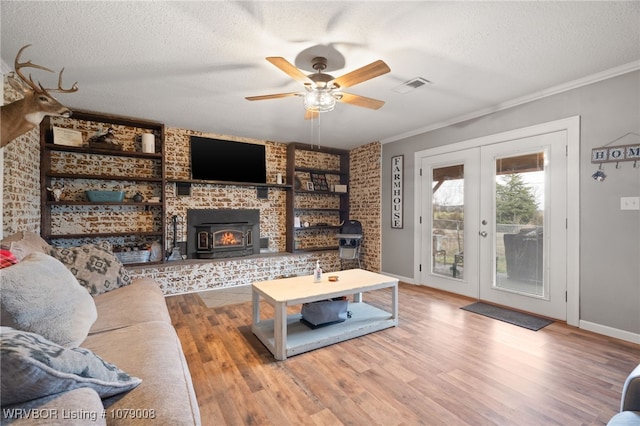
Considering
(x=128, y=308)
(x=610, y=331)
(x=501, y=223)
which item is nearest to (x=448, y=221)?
(x=501, y=223)

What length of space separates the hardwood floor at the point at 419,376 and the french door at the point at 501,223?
602mm

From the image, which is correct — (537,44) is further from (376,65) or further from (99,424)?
(99,424)

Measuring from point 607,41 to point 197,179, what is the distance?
488 centimetres

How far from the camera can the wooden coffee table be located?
2.34 meters

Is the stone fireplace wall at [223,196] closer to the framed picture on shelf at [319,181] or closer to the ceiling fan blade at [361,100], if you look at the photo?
the framed picture on shelf at [319,181]

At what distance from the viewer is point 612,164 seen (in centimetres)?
274

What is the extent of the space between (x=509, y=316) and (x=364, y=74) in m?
3.04

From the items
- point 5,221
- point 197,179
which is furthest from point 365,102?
point 5,221

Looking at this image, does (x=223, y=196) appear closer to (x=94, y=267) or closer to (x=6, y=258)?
(x=94, y=267)

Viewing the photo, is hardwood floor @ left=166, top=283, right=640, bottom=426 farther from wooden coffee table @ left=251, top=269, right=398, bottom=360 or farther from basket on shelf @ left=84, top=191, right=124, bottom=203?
basket on shelf @ left=84, top=191, right=124, bottom=203

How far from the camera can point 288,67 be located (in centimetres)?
212

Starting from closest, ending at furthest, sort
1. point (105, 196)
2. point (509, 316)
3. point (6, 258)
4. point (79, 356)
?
point (79, 356) → point (6, 258) → point (509, 316) → point (105, 196)

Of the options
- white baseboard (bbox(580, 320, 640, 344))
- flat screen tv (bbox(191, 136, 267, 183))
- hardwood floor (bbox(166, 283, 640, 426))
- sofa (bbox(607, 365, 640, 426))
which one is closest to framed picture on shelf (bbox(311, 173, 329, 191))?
flat screen tv (bbox(191, 136, 267, 183))

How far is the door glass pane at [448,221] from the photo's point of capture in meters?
4.09
